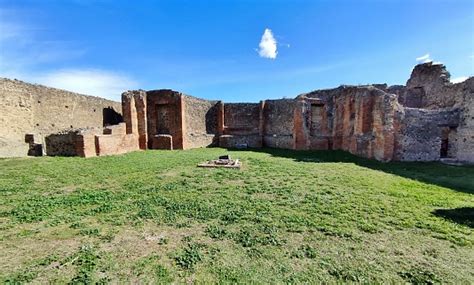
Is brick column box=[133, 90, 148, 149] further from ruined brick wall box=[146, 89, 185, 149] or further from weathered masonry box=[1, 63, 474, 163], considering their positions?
ruined brick wall box=[146, 89, 185, 149]

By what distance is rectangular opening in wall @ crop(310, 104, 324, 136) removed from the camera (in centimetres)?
1789

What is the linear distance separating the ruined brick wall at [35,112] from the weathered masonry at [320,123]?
6.27 feet

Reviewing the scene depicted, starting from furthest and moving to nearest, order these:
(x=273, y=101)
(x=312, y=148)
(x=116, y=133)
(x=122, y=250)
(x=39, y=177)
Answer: (x=273, y=101) < (x=312, y=148) < (x=116, y=133) < (x=39, y=177) < (x=122, y=250)

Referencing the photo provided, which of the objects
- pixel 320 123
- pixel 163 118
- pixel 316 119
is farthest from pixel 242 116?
pixel 163 118

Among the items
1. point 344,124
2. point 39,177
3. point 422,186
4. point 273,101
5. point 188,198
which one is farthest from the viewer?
point 273,101

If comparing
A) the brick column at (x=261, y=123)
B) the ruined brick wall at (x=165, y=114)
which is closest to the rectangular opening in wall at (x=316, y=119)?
the brick column at (x=261, y=123)

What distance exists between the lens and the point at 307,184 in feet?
24.2

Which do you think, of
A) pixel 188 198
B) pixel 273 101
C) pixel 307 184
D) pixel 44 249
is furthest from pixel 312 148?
pixel 44 249

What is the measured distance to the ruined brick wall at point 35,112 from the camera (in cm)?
1205

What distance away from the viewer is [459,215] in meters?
4.97

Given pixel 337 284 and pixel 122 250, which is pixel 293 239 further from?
pixel 122 250

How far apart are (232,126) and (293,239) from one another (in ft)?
56.5

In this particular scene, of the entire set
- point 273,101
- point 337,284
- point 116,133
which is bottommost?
point 337,284

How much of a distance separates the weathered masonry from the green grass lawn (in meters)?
4.15
